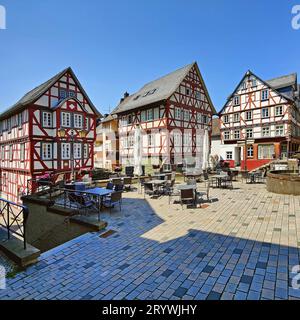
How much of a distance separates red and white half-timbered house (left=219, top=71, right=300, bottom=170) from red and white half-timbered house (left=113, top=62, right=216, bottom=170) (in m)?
3.33

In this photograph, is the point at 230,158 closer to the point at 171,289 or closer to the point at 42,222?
the point at 42,222

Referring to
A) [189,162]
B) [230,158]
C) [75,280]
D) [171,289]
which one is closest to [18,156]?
[189,162]

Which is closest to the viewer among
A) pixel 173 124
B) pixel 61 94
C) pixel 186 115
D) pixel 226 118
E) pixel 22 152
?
pixel 22 152

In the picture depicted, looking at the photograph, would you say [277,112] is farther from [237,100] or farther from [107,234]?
[107,234]

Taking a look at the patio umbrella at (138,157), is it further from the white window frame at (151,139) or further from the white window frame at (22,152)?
the white window frame at (22,152)

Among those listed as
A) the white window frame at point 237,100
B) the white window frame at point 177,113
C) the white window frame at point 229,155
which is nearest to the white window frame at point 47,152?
the white window frame at point 177,113

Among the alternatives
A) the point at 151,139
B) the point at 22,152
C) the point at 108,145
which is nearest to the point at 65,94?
the point at 22,152

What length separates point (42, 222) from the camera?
340 inches

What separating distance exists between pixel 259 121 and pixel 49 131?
2333 centimetres

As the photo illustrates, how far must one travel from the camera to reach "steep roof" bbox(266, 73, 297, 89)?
24.6m

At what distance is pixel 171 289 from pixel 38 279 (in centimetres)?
234

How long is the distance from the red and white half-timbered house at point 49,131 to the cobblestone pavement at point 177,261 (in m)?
12.6

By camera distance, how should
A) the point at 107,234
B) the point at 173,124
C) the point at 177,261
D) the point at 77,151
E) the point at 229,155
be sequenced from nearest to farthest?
1. the point at 177,261
2. the point at 107,234
3. the point at 77,151
4. the point at 173,124
5. the point at 229,155

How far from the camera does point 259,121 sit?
24875mm
